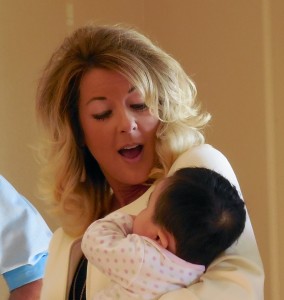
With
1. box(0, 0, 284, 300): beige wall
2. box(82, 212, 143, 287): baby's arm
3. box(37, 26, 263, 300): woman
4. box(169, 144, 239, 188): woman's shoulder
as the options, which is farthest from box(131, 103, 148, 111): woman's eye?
box(0, 0, 284, 300): beige wall

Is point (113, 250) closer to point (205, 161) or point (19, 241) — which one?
point (205, 161)

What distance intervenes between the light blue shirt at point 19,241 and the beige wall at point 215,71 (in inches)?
18.4

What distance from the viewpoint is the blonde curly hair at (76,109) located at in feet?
3.98

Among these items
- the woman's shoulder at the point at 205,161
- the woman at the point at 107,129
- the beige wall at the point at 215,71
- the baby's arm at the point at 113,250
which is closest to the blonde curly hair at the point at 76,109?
the woman at the point at 107,129

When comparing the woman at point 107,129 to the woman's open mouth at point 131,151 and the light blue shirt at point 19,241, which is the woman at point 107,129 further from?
the light blue shirt at point 19,241

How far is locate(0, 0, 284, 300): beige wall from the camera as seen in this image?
5.86ft

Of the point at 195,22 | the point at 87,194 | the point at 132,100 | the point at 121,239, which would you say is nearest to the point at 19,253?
the point at 87,194

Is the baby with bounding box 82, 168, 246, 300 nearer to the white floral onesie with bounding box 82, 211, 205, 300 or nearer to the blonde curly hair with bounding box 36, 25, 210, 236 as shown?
the white floral onesie with bounding box 82, 211, 205, 300

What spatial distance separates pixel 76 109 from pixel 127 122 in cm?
22

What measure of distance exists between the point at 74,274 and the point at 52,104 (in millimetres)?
415

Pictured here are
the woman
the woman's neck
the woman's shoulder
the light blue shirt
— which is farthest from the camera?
the light blue shirt

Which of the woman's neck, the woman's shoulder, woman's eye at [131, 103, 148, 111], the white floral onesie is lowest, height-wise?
the woman's neck

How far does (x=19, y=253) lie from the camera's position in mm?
1746

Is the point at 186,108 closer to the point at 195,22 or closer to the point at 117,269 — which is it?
the point at 117,269
